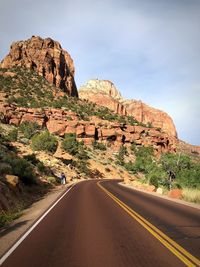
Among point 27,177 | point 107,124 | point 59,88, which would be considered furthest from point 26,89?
point 27,177

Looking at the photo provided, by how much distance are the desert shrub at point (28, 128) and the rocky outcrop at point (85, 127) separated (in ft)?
12.7

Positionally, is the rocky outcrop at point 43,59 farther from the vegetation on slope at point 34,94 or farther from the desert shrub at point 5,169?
the desert shrub at point 5,169

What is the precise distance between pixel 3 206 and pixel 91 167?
183ft

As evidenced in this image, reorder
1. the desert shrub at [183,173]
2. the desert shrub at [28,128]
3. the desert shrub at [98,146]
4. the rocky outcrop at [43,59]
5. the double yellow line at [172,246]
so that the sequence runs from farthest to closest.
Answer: the rocky outcrop at [43,59] → the desert shrub at [98,146] → the desert shrub at [28,128] → the desert shrub at [183,173] → the double yellow line at [172,246]

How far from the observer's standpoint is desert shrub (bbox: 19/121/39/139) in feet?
232

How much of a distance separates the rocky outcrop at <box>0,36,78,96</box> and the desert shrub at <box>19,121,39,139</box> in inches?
1471

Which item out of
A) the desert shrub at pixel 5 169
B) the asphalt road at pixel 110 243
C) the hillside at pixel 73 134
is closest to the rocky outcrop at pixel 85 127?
the hillside at pixel 73 134

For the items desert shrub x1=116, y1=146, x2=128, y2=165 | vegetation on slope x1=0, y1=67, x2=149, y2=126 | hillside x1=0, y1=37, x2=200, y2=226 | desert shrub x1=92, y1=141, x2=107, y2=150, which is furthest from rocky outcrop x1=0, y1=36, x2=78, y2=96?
desert shrub x1=116, y1=146, x2=128, y2=165

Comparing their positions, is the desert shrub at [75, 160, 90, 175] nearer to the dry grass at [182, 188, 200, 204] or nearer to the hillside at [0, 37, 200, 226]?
the hillside at [0, 37, 200, 226]

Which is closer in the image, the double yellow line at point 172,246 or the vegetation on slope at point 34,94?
the double yellow line at point 172,246

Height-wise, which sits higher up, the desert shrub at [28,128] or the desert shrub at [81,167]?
the desert shrub at [28,128]

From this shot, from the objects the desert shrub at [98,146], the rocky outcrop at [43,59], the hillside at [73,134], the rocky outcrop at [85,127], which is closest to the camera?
the hillside at [73,134]

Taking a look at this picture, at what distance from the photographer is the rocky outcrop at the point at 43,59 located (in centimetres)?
11456

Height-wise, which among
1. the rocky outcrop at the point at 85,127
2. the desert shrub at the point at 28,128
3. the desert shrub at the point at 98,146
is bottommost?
the desert shrub at the point at 98,146
